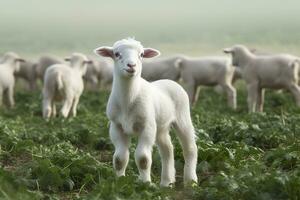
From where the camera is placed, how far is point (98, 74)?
1110 inches

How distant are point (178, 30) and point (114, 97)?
30.9 m

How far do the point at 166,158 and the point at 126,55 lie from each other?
54.1 inches

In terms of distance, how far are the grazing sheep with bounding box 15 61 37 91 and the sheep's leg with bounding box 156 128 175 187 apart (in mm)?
19101

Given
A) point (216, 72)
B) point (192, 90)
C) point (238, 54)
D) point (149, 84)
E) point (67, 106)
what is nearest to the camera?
point (149, 84)

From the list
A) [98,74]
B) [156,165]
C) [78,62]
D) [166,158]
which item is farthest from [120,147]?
[98,74]

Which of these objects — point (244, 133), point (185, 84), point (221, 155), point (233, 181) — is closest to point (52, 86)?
point (185, 84)

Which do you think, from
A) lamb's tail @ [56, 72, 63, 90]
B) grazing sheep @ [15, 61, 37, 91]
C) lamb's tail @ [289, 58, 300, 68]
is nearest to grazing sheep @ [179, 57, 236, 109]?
lamb's tail @ [289, 58, 300, 68]

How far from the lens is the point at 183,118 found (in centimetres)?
795

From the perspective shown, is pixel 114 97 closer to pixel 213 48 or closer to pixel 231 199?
pixel 231 199

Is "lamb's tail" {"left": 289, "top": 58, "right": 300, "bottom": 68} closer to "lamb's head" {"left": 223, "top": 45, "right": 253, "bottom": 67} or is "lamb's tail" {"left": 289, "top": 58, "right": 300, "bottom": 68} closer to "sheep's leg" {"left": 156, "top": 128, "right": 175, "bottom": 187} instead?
"lamb's head" {"left": 223, "top": 45, "right": 253, "bottom": 67}

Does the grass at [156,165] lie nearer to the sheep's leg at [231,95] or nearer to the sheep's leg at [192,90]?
the sheep's leg at [231,95]

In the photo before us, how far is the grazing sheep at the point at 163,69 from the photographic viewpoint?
21.9 meters

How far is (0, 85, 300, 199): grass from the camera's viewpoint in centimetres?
669

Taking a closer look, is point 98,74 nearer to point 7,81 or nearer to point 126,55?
point 7,81
